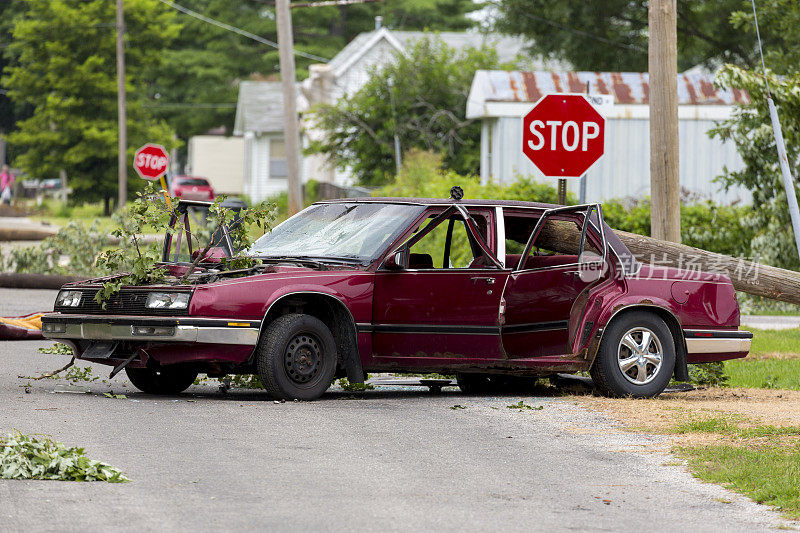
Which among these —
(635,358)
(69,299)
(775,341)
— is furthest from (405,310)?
(775,341)

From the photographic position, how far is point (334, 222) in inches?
456

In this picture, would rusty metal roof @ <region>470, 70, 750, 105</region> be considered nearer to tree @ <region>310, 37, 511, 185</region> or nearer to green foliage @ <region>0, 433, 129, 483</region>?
tree @ <region>310, 37, 511, 185</region>

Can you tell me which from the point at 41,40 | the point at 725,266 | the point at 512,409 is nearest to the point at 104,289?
the point at 512,409

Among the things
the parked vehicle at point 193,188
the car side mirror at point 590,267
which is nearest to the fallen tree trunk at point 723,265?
the car side mirror at point 590,267

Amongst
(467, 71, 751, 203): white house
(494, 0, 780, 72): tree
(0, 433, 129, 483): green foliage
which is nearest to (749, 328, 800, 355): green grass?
(467, 71, 751, 203): white house

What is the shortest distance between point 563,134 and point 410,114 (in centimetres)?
2415

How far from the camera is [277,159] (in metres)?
64.6

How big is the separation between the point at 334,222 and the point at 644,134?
17.7 meters

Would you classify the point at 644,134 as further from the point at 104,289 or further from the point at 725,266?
the point at 104,289

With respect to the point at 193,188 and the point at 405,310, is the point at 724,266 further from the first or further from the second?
the point at 193,188

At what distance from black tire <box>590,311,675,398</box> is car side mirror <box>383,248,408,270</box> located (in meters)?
1.79

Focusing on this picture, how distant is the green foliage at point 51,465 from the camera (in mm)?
7270

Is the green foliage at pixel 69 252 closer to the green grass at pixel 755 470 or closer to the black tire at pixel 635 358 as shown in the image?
the black tire at pixel 635 358

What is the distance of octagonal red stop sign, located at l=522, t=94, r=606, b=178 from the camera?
15.3 m
